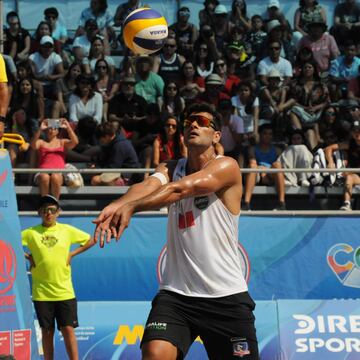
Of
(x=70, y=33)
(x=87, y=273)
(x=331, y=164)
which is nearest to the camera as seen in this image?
(x=87, y=273)

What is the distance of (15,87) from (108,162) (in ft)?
7.67

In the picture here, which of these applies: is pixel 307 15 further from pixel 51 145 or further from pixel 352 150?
pixel 51 145

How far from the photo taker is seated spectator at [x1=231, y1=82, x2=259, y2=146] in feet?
46.3

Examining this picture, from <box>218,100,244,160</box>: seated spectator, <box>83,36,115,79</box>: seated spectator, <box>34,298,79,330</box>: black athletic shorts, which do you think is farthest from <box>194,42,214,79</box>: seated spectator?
<box>34,298,79,330</box>: black athletic shorts

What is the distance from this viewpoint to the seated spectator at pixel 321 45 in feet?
52.1

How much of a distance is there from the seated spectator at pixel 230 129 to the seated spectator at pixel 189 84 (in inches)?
31.2

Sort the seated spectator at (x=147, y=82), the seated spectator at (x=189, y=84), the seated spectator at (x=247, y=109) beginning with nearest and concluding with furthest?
1. the seated spectator at (x=247, y=109)
2. the seated spectator at (x=189, y=84)
3. the seated spectator at (x=147, y=82)

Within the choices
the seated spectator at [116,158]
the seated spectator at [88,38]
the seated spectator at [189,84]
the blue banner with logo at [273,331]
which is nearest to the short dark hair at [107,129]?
the seated spectator at [116,158]

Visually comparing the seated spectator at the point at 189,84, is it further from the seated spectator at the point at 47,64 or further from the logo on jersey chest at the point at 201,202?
the logo on jersey chest at the point at 201,202

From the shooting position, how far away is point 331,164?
1331cm

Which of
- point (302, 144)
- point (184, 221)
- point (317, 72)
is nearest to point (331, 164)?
point (302, 144)

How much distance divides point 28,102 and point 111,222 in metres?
10.2

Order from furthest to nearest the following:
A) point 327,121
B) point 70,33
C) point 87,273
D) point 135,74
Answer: point 70,33 → point 135,74 → point 327,121 → point 87,273

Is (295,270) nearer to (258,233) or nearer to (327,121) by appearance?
(258,233)
